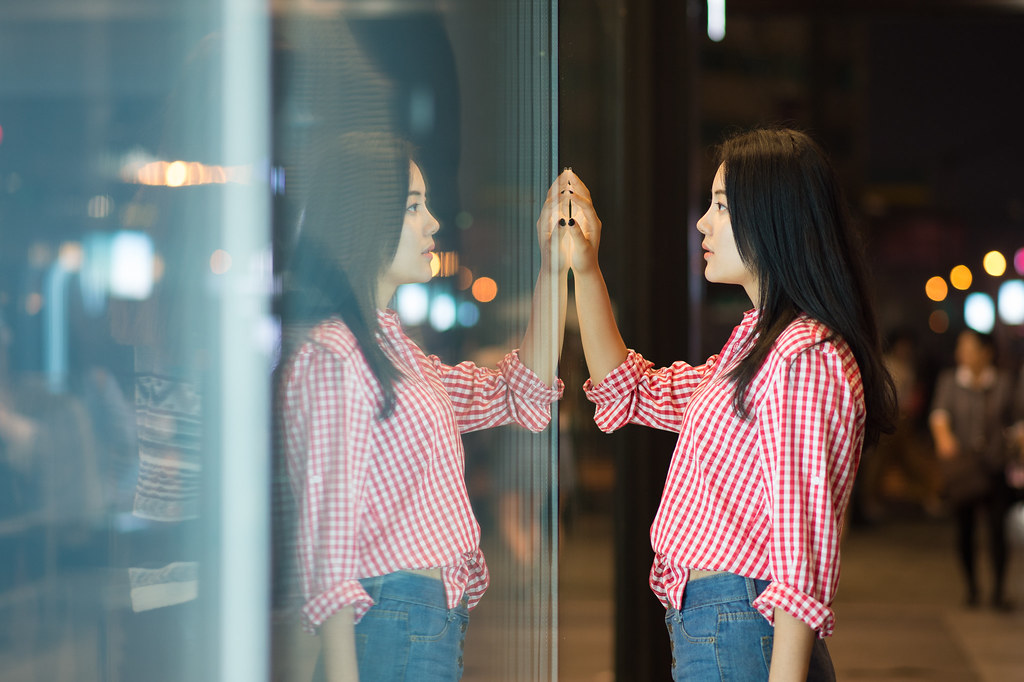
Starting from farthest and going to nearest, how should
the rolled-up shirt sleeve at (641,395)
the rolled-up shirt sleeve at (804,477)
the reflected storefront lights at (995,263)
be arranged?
the reflected storefront lights at (995,263) → the rolled-up shirt sleeve at (641,395) → the rolled-up shirt sleeve at (804,477)

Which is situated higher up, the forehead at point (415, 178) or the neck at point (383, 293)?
the forehead at point (415, 178)

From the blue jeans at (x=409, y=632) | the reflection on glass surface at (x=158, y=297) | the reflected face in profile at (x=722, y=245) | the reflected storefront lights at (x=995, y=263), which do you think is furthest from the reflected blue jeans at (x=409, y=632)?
the reflected storefront lights at (x=995, y=263)

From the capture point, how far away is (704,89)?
→ 5.80 metres

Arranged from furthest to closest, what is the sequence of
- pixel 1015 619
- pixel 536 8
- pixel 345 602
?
pixel 1015 619 < pixel 536 8 < pixel 345 602

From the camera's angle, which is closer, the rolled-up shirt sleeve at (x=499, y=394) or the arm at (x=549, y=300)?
the rolled-up shirt sleeve at (x=499, y=394)

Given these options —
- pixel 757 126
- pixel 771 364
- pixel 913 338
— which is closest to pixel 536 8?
pixel 757 126

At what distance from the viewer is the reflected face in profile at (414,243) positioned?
2.91 ft

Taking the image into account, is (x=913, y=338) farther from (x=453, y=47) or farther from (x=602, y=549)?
(x=453, y=47)

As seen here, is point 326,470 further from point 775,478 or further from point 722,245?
point 722,245

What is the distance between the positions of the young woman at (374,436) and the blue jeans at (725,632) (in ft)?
1.23

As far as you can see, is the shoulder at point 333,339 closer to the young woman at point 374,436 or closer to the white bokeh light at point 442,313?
the young woman at point 374,436

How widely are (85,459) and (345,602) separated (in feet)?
1.01

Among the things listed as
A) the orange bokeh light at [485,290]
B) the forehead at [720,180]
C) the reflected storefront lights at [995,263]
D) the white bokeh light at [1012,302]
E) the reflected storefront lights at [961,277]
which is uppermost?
the reflected storefront lights at [995,263]

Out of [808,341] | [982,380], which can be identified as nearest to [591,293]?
[808,341]
